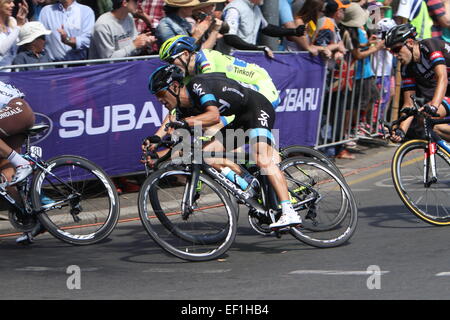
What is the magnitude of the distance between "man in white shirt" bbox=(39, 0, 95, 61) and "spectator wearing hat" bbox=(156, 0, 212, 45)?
34.0 inches

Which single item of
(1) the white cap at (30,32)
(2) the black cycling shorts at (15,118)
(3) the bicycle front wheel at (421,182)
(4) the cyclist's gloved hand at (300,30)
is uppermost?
(1) the white cap at (30,32)

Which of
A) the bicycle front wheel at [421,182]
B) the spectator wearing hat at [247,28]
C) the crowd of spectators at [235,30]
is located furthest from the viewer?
the spectator wearing hat at [247,28]

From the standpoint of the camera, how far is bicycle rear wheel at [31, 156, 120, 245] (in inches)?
327

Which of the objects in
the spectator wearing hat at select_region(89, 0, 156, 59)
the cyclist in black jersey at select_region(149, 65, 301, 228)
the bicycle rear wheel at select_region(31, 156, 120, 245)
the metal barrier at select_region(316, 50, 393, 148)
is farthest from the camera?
the metal barrier at select_region(316, 50, 393, 148)

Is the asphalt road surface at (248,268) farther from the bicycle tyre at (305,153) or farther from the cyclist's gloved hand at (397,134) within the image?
the cyclist's gloved hand at (397,134)

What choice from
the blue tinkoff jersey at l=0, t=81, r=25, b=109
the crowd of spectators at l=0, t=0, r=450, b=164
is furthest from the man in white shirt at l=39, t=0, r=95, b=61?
the blue tinkoff jersey at l=0, t=81, r=25, b=109

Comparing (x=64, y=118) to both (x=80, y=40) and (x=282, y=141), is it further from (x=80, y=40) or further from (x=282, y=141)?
(x=282, y=141)

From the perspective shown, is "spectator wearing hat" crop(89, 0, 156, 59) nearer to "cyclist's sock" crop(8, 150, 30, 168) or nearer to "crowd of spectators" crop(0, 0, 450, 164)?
"crowd of spectators" crop(0, 0, 450, 164)

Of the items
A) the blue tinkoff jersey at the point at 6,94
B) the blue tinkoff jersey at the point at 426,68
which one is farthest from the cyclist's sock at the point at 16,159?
the blue tinkoff jersey at the point at 426,68

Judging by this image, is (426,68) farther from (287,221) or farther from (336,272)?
(336,272)

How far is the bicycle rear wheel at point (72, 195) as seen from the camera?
831 centimetres

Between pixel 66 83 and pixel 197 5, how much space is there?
2.33 m

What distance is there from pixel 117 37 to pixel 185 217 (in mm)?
3737

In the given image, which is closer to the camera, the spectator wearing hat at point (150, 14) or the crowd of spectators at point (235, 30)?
the crowd of spectators at point (235, 30)
